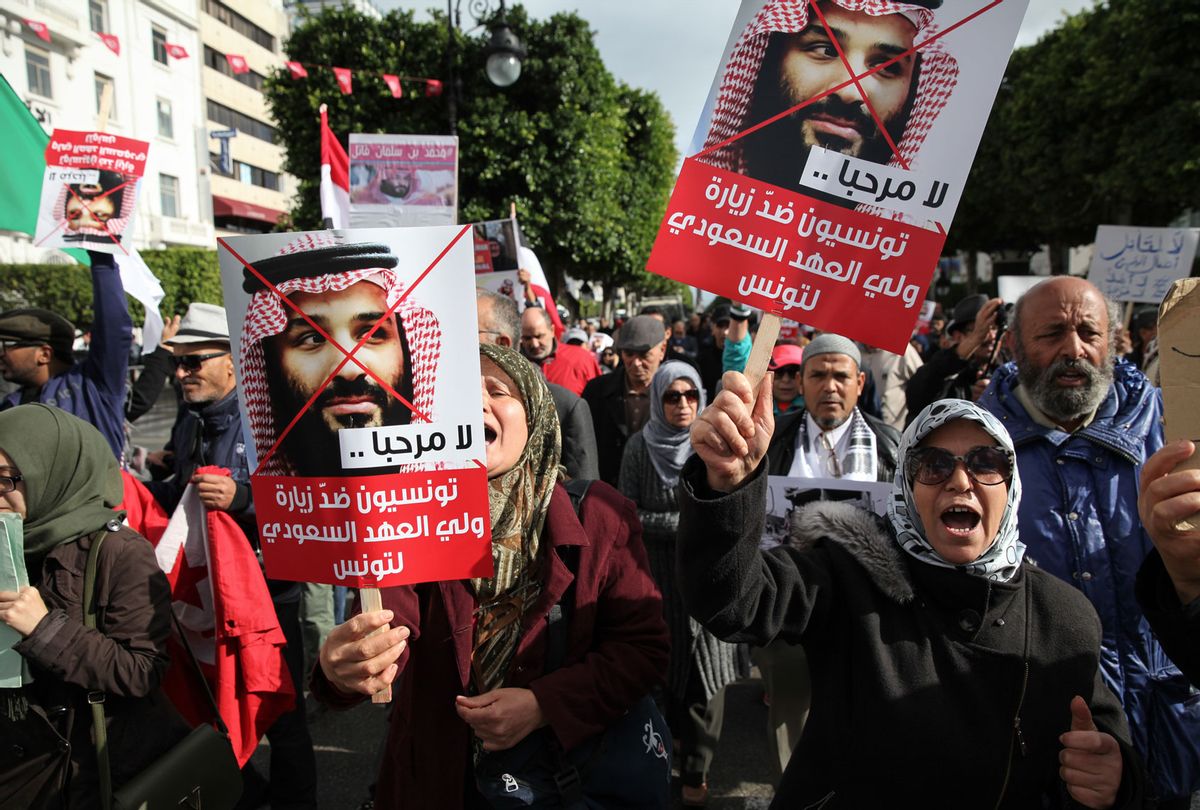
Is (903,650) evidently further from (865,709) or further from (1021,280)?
(1021,280)

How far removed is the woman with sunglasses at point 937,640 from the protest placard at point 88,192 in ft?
13.5

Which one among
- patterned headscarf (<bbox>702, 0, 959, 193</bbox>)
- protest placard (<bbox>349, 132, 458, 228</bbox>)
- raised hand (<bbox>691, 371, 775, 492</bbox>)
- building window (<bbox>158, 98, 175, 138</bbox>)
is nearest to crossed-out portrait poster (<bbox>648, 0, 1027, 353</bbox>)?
patterned headscarf (<bbox>702, 0, 959, 193</bbox>)

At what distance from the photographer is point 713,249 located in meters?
1.58

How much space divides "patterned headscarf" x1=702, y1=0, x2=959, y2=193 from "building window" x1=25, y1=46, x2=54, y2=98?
103 ft

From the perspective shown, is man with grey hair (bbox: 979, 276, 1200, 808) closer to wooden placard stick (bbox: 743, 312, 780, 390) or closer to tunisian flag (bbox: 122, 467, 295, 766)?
wooden placard stick (bbox: 743, 312, 780, 390)

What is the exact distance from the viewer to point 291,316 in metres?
1.56

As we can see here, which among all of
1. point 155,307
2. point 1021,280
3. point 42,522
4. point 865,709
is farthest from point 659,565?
point 1021,280

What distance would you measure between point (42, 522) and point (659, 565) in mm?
2235

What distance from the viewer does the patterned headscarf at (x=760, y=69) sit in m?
1.49

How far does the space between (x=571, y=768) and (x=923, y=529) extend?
965mm

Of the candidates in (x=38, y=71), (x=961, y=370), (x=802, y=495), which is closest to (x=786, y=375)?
(x=961, y=370)

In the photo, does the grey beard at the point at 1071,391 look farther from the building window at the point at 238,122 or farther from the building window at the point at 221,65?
the building window at the point at 238,122

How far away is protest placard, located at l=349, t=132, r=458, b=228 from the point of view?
676 cm

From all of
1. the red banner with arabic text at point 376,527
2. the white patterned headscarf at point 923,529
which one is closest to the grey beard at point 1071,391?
the white patterned headscarf at point 923,529
